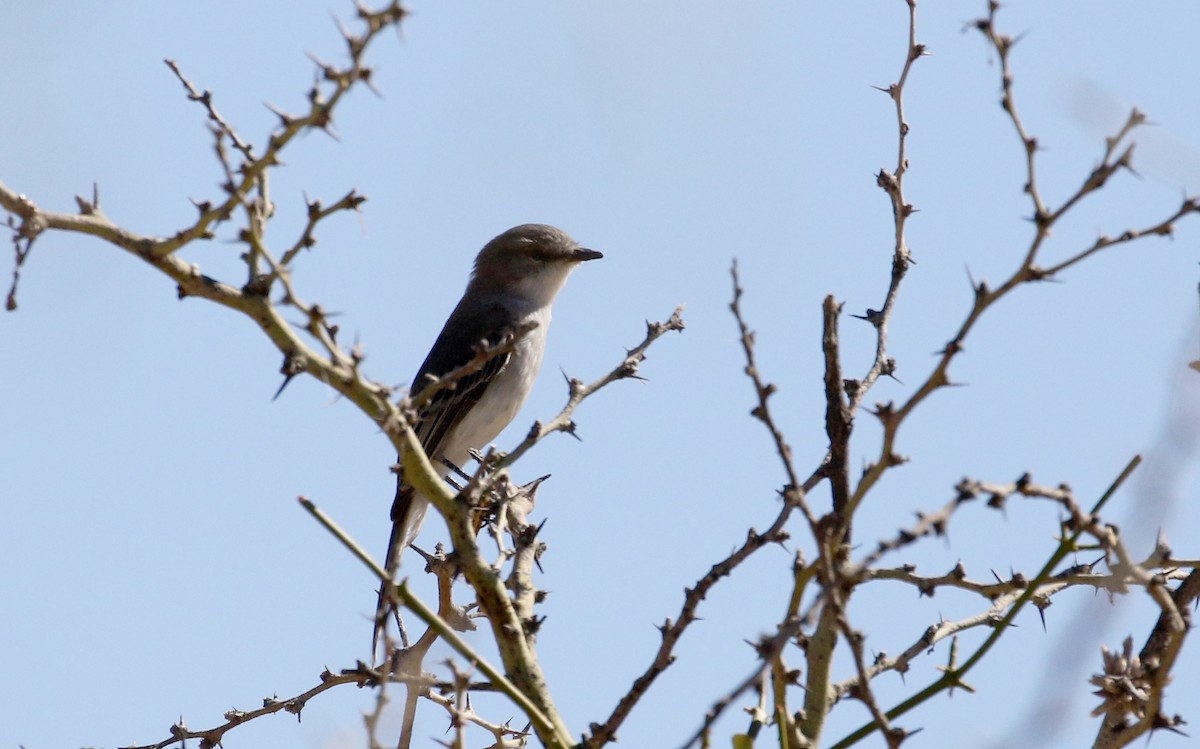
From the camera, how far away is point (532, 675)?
12.1 feet

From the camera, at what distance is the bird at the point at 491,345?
8.60 m

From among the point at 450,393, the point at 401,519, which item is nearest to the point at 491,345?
the point at 450,393

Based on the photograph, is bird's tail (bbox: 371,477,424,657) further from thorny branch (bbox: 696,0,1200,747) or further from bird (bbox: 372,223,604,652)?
thorny branch (bbox: 696,0,1200,747)

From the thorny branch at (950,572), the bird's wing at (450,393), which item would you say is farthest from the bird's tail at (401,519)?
the thorny branch at (950,572)

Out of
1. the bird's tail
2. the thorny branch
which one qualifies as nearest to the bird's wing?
the bird's tail

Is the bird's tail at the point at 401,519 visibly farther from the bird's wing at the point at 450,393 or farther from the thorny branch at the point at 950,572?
the thorny branch at the point at 950,572

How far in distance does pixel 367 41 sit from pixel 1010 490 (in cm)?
163

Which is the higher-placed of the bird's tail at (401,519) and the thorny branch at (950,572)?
the bird's tail at (401,519)

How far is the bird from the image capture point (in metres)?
8.60

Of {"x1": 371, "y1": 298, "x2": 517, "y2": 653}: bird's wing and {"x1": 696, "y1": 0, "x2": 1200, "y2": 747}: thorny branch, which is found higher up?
{"x1": 371, "y1": 298, "x2": 517, "y2": 653}: bird's wing

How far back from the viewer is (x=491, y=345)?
855 centimetres

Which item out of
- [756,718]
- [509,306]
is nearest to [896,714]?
[756,718]

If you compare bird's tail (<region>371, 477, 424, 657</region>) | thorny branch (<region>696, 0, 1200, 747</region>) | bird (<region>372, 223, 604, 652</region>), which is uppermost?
bird (<region>372, 223, 604, 652</region>)

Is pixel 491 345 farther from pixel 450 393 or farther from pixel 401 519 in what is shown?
pixel 401 519
